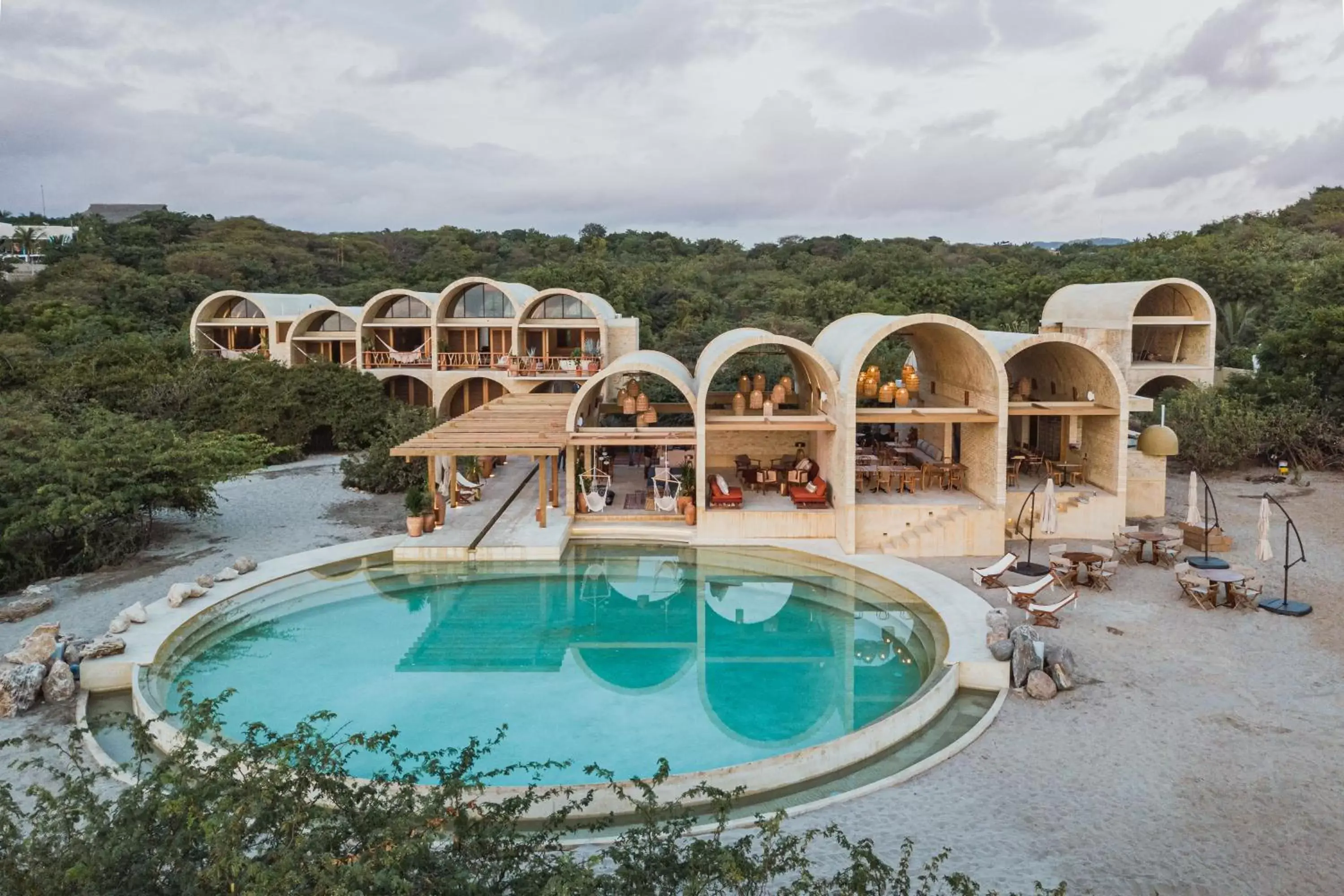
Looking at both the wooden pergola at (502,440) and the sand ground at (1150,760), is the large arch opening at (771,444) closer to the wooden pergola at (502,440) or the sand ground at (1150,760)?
the wooden pergola at (502,440)

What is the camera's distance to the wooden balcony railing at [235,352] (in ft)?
112

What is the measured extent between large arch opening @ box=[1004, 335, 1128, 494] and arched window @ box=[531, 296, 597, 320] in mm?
15370

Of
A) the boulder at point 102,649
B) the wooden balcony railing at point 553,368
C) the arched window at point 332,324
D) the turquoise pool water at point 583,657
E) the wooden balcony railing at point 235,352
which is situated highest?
the arched window at point 332,324

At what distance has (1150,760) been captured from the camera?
9.97 meters

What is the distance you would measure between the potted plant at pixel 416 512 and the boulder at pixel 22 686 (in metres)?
7.49

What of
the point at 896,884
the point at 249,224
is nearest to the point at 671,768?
the point at 896,884

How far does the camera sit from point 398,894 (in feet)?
16.2

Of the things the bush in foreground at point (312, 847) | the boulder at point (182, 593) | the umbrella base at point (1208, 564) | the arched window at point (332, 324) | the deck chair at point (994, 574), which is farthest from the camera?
the arched window at point (332, 324)

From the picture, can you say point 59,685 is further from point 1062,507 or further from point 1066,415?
point 1066,415

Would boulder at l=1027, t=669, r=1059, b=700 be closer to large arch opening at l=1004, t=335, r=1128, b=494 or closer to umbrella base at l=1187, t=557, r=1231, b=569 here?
umbrella base at l=1187, t=557, r=1231, b=569

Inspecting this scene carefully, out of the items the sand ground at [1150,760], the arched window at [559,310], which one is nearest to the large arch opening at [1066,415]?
the sand ground at [1150,760]

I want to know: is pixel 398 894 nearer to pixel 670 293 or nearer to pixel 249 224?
pixel 670 293

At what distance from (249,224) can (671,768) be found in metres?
75.1

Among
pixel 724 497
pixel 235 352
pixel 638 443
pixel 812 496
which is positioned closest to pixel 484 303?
pixel 235 352
